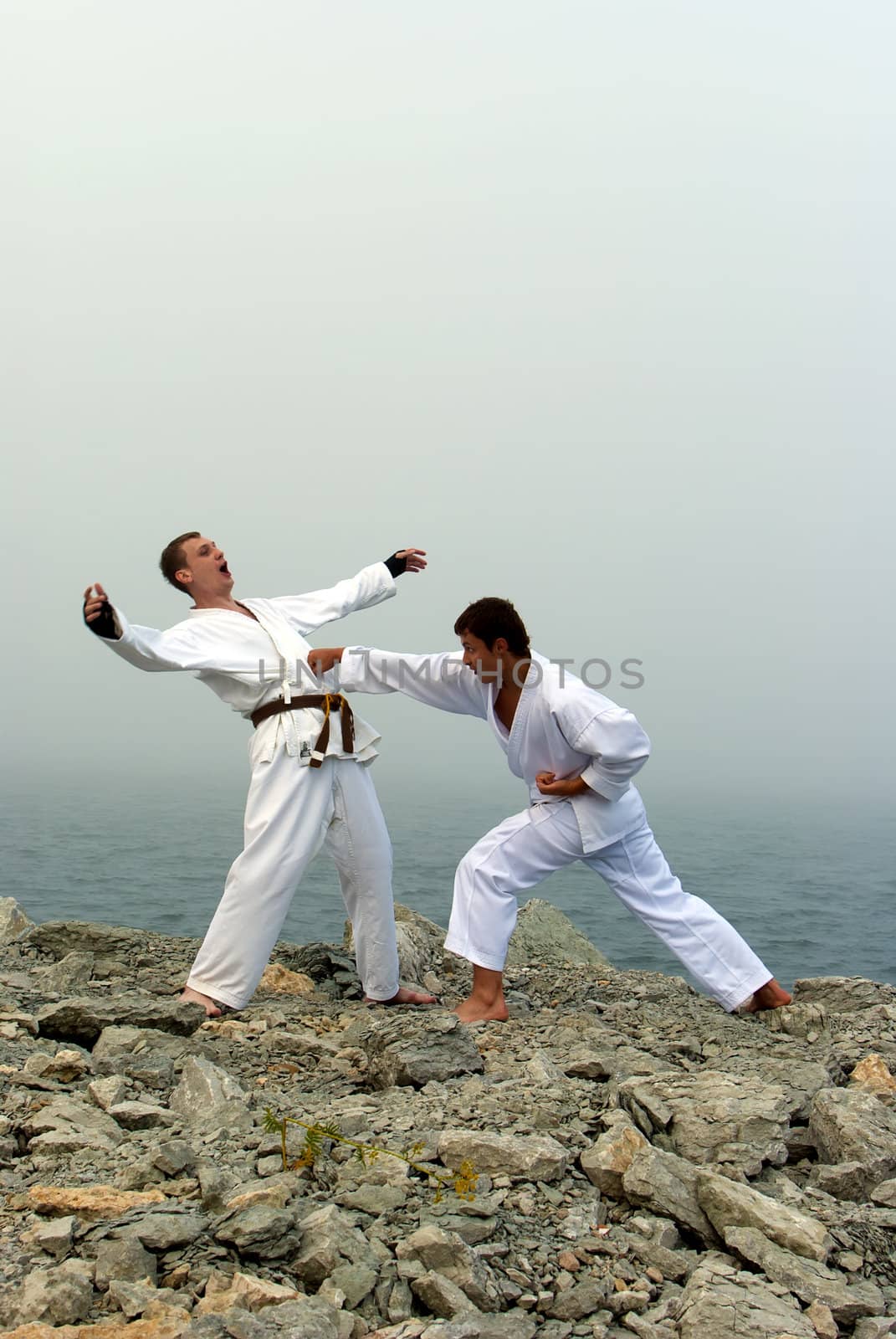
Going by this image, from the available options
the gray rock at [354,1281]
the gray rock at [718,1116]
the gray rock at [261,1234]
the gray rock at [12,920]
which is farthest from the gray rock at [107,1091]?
the gray rock at [12,920]

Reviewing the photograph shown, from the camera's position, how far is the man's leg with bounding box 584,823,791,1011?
533cm

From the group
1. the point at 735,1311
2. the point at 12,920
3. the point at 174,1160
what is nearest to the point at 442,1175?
the point at 174,1160

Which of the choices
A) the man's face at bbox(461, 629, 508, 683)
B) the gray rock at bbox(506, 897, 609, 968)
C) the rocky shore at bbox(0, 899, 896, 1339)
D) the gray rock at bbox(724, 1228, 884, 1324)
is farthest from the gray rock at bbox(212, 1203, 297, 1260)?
the gray rock at bbox(506, 897, 609, 968)

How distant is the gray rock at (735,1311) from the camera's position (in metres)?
2.49

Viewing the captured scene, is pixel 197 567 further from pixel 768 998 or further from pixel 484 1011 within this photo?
pixel 768 998

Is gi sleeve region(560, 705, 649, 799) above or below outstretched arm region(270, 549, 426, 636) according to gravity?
below

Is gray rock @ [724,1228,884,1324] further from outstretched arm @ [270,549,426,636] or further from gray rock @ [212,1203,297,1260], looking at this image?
outstretched arm @ [270,549,426,636]

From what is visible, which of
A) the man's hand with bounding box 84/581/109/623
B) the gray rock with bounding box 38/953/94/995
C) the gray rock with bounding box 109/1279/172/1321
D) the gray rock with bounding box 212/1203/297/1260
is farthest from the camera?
the gray rock with bounding box 38/953/94/995

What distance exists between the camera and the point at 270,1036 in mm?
4703

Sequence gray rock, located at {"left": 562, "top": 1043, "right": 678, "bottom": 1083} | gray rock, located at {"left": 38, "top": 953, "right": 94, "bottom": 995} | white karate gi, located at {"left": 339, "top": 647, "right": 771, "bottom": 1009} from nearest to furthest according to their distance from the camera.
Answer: gray rock, located at {"left": 562, "top": 1043, "right": 678, "bottom": 1083} → white karate gi, located at {"left": 339, "top": 647, "right": 771, "bottom": 1009} → gray rock, located at {"left": 38, "top": 953, "right": 94, "bottom": 995}

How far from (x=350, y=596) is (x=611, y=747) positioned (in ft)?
5.53

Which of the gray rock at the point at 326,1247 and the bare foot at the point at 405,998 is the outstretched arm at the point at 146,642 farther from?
the gray rock at the point at 326,1247

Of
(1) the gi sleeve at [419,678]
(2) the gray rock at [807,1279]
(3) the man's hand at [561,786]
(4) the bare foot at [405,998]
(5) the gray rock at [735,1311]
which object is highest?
(1) the gi sleeve at [419,678]

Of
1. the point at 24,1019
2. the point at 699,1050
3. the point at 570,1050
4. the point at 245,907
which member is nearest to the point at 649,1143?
the point at 570,1050
